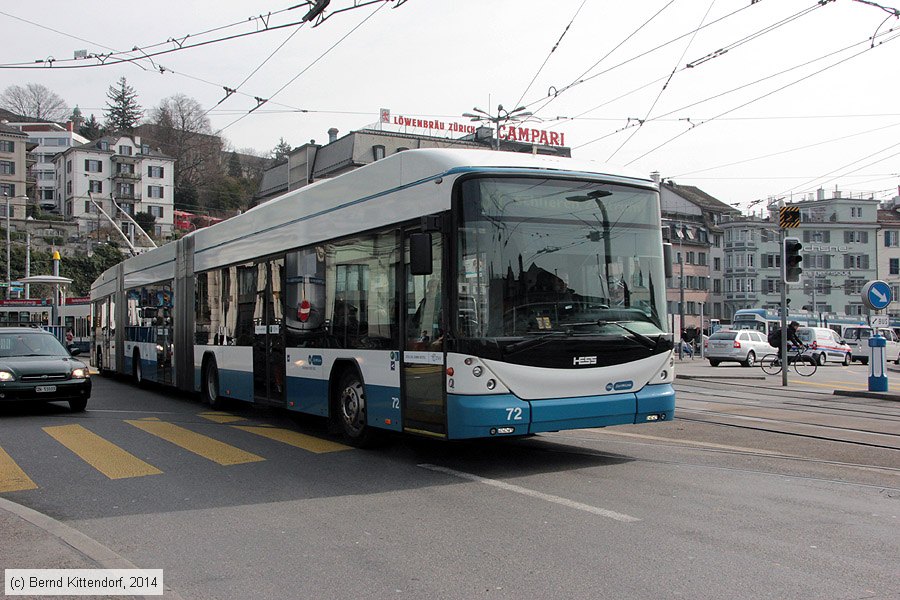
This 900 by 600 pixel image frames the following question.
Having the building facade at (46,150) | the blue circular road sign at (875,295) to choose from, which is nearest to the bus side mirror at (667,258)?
the blue circular road sign at (875,295)

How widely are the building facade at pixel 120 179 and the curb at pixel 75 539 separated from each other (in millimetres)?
99100

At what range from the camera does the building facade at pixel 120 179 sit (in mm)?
103625

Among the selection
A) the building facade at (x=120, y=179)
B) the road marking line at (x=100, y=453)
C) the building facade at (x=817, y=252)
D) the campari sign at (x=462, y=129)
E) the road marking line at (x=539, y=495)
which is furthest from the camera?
the building facade at (x=120, y=179)

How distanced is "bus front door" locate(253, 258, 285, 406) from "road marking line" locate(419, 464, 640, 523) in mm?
4000

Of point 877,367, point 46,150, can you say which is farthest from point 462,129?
point 46,150

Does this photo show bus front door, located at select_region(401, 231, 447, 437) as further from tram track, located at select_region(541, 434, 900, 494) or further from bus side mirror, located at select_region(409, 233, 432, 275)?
tram track, located at select_region(541, 434, 900, 494)

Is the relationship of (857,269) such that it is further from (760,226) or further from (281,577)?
(281,577)

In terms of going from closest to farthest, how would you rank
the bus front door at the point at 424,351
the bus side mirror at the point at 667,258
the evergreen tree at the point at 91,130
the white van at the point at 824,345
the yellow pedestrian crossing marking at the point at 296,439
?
the bus front door at the point at 424,351
the bus side mirror at the point at 667,258
the yellow pedestrian crossing marking at the point at 296,439
the white van at the point at 824,345
the evergreen tree at the point at 91,130

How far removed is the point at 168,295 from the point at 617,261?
1226 cm

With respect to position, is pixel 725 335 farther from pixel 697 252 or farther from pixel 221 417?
pixel 697 252

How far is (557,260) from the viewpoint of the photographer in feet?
28.3

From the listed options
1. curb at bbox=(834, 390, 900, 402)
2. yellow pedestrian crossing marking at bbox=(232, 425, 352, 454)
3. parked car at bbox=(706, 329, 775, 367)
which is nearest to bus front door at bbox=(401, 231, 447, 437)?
yellow pedestrian crossing marking at bbox=(232, 425, 352, 454)

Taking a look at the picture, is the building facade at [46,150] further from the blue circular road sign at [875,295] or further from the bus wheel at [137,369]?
the blue circular road sign at [875,295]

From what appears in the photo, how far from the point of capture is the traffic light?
20.8 m
